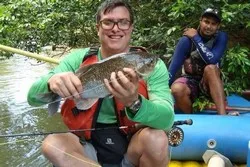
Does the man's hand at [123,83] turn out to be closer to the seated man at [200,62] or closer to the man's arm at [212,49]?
the seated man at [200,62]

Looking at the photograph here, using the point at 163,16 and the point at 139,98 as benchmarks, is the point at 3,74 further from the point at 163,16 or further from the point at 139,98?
the point at 139,98

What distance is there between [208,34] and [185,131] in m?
1.20

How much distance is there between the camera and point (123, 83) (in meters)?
1.92

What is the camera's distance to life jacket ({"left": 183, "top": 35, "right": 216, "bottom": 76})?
4410 millimetres

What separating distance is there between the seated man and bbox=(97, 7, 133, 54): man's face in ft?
6.17

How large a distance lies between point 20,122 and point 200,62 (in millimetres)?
3590

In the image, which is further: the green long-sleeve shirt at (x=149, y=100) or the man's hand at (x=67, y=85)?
the green long-sleeve shirt at (x=149, y=100)

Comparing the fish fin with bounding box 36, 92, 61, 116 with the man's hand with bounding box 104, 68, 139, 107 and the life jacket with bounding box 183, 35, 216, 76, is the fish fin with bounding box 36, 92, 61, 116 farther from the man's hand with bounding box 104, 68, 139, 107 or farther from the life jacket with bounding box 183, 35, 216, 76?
the life jacket with bounding box 183, 35, 216, 76

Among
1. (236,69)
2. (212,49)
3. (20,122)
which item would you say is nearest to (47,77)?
(212,49)

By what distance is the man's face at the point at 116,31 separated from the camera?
8.07 feet

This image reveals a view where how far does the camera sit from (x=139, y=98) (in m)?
2.14

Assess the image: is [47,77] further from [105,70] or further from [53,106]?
[105,70]

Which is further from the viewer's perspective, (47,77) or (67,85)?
(47,77)

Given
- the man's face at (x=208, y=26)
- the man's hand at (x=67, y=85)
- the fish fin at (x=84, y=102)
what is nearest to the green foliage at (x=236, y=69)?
the man's face at (x=208, y=26)
